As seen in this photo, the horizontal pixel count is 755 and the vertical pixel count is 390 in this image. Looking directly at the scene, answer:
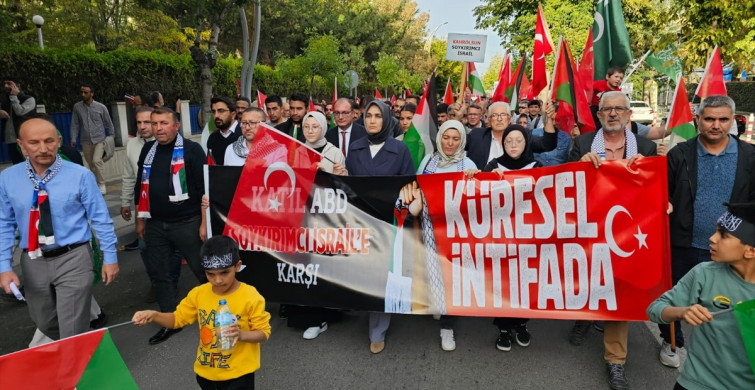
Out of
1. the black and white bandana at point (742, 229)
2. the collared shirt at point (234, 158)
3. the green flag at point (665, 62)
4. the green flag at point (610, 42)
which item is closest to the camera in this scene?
the black and white bandana at point (742, 229)

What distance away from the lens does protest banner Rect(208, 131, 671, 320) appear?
3613 mm

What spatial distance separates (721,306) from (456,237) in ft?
6.30

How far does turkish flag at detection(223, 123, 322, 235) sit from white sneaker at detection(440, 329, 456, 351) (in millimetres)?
1415

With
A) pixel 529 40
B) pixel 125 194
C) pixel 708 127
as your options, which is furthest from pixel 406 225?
pixel 529 40

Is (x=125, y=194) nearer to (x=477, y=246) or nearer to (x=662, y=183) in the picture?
(x=477, y=246)

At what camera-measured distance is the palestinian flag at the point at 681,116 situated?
4.52 metres

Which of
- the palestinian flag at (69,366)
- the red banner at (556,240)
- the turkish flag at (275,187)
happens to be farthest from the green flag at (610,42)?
the palestinian flag at (69,366)

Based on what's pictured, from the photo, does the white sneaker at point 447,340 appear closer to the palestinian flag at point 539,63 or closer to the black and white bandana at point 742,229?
the black and white bandana at point 742,229

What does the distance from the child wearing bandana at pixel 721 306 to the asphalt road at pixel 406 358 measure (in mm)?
1300

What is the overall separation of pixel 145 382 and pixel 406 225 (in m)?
2.13

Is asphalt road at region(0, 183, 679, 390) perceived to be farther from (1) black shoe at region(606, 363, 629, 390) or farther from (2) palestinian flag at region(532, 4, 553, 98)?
(2) palestinian flag at region(532, 4, 553, 98)

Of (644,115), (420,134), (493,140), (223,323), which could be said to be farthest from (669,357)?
(644,115)

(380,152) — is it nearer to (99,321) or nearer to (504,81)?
(99,321)

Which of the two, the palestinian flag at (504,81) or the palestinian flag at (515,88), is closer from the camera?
the palestinian flag at (515,88)
